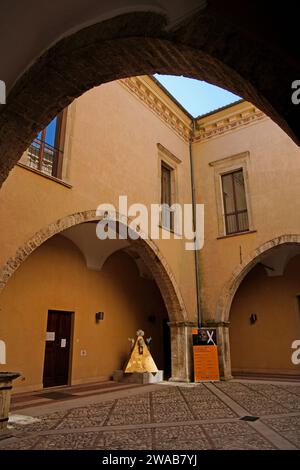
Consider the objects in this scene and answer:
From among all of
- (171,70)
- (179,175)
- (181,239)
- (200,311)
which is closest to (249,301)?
(200,311)

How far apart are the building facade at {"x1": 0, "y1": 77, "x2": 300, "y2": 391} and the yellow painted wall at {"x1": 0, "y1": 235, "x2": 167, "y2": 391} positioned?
29 millimetres

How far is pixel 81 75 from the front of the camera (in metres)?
2.89

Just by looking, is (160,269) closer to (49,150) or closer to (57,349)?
(57,349)

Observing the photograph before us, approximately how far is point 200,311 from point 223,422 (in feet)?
18.4

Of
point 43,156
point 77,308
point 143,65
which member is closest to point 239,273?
point 77,308

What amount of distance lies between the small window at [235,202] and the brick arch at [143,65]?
8.01 metres

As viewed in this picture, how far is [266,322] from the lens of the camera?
430 inches

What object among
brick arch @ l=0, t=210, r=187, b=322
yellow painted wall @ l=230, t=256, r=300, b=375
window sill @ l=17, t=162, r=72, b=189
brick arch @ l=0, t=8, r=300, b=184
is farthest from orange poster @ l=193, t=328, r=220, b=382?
brick arch @ l=0, t=8, r=300, b=184

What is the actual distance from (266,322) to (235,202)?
380 centimetres

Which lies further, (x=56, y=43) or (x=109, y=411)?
(x=109, y=411)

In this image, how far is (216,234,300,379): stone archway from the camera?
30.0 feet

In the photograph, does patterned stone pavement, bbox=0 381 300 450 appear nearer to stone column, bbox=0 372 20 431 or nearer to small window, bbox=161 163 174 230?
stone column, bbox=0 372 20 431

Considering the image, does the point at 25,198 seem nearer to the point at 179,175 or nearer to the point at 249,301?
the point at 179,175

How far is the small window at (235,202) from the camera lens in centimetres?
1035
